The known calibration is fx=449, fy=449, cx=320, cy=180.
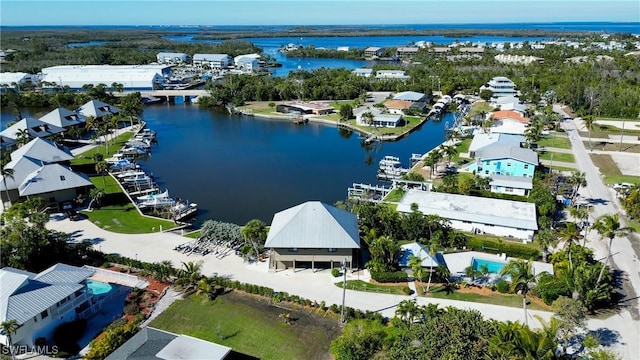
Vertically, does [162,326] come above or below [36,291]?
below

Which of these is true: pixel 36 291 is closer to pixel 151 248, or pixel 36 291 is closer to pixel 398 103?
pixel 151 248

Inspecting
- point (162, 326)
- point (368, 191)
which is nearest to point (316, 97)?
point (368, 191)

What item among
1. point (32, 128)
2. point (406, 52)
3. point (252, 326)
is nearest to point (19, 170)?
point (32, 128)

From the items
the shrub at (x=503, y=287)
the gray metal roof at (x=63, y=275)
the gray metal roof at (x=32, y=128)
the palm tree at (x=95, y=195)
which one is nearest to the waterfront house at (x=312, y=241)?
the shrub at (x=503, y=287)

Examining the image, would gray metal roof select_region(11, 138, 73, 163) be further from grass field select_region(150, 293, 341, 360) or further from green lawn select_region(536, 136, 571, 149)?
green lawn select_region(536, 136, 571, 149)

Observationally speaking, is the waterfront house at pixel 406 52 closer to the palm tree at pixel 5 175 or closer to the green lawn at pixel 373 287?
the palm tree at pixel 5 175

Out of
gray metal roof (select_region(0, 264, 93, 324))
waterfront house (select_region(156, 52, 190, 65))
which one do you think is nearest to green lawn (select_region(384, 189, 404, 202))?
gray metal roof (select_region(0, 264, 93, 324))
